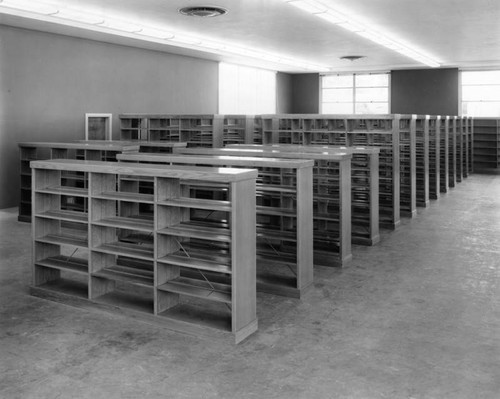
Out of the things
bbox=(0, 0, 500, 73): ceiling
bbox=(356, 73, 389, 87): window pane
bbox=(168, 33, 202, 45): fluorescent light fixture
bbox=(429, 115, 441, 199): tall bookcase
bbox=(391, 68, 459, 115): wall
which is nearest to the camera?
bbox=(0, 0, 500, 73): ceiling

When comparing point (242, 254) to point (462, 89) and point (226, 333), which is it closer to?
point (226, 333)

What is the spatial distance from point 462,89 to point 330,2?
1065cm

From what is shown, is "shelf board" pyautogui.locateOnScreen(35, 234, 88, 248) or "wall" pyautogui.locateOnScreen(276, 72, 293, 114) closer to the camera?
"shelf board" pyautogui.locateOnScreen(35, 234, 88, 248)

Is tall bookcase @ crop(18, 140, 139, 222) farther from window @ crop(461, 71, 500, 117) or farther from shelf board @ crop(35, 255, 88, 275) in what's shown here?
A: window @ crop(461, 71, 500, 117)

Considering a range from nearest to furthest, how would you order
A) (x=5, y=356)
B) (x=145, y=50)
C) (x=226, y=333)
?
(x=5, y=356)
(x=226, y=333)
(x=145, y=50)

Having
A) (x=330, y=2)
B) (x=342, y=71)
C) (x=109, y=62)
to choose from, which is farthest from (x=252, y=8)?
(x=342, y=71)

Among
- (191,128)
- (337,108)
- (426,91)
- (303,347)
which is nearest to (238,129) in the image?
(191,128)

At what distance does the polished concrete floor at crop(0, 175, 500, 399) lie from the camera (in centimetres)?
305

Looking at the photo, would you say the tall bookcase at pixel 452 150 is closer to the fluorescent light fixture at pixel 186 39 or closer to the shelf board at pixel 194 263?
the fluorescent light fixture at pixel 186 39

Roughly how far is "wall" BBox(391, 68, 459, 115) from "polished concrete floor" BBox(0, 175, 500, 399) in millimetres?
13287

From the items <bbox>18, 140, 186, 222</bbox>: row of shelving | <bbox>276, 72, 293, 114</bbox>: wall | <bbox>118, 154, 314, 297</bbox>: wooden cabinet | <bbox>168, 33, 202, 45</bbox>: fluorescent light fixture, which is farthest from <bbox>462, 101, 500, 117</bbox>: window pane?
<bbox>118, 154, 314, 297</bbox>: wooden cabinet

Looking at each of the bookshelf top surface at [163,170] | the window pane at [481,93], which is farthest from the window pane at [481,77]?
the bookshelf top surface at [163,170]

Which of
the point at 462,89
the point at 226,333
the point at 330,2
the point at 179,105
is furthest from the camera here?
the point at 462,89

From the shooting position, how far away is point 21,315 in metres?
4.23
